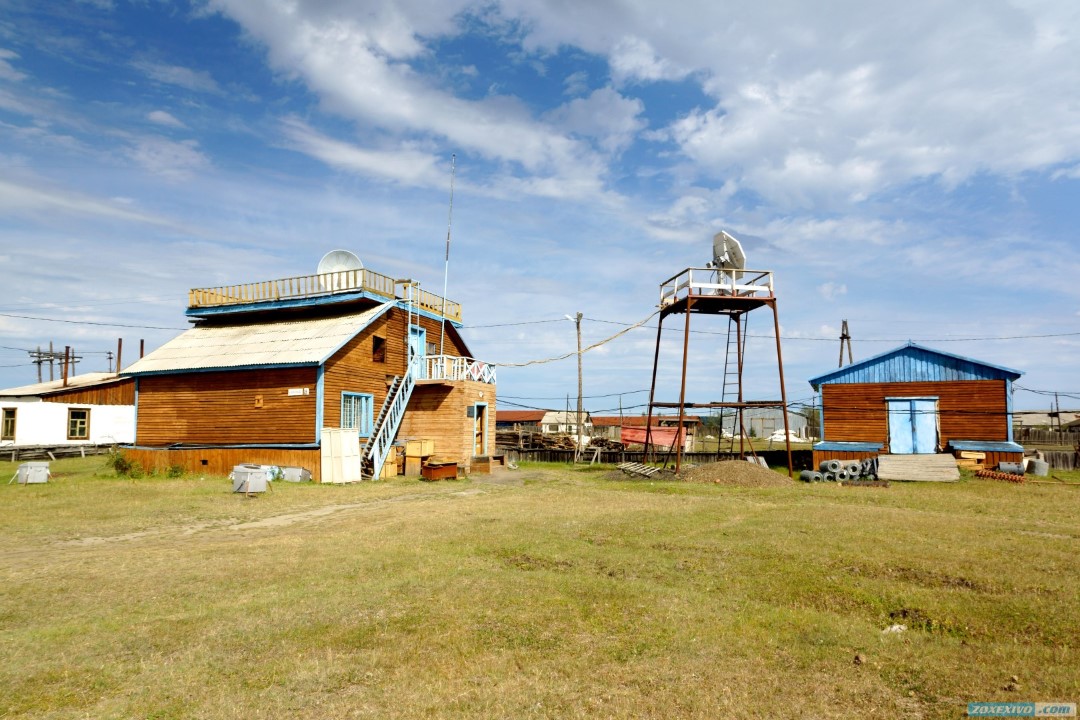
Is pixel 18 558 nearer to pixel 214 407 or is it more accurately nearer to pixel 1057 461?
pixel 214 407

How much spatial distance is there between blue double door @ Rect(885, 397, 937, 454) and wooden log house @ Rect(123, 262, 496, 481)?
19.1 metres

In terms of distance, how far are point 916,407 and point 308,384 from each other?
27.3 m

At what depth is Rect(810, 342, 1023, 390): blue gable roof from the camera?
29906 mm

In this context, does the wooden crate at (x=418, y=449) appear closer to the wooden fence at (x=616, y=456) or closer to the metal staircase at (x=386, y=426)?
the metal staircase at (x=386, y=426)

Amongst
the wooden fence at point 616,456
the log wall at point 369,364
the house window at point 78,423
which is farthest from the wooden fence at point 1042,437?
the house window at point 78,423

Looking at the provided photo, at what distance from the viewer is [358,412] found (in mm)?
29344

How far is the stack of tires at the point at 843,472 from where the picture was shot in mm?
28062

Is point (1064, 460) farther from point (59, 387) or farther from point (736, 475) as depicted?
point (59, 387)

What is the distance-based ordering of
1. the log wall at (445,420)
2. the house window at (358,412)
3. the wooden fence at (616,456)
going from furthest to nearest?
the wooden fence at (616,456), the log wall at (445,420), the house window at (358,412)

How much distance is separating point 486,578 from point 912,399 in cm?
2803

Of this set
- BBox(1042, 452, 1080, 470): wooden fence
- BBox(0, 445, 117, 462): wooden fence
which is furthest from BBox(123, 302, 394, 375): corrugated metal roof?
BBox(1042, 452, 1080, 470): wooden fence

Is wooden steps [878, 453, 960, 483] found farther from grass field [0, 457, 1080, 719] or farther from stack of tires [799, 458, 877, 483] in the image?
grass field [0, 457, 1080, 719]

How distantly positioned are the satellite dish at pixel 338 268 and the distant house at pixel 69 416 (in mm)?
19533

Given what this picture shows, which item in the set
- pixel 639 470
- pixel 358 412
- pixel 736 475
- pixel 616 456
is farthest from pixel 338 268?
pixel 736 475
